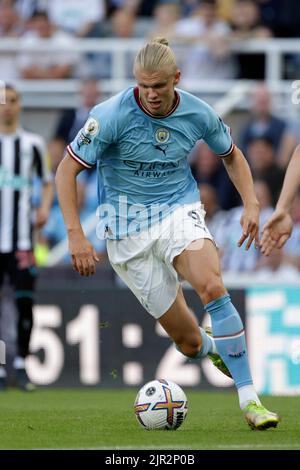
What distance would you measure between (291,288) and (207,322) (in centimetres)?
94

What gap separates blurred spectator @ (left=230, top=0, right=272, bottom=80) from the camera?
1595 cm

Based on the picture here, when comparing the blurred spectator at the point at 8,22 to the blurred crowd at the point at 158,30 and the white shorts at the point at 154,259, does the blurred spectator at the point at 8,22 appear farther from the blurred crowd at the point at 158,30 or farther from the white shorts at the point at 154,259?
the white shorts at the point at 154,259

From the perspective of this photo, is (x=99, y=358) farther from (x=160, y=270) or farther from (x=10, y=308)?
(x=160, y=270)

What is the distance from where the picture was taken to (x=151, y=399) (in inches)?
307

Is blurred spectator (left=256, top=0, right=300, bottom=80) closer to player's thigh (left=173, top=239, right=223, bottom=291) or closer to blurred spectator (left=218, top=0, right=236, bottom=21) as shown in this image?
blurred spectator (left=218, top=0, right=236, bottom=21)

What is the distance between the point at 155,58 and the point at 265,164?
22.9ft

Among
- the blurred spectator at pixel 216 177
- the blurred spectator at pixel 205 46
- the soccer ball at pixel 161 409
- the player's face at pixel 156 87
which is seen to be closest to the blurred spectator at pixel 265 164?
the blurred spectator at pixel 216 177

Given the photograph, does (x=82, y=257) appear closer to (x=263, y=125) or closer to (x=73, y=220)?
(x=73, y=220)

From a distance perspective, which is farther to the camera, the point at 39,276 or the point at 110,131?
the point at 39,276

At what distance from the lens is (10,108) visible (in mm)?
12273

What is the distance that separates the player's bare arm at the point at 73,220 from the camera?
7609mm

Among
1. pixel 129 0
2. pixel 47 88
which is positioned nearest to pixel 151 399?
pixel 47 88
